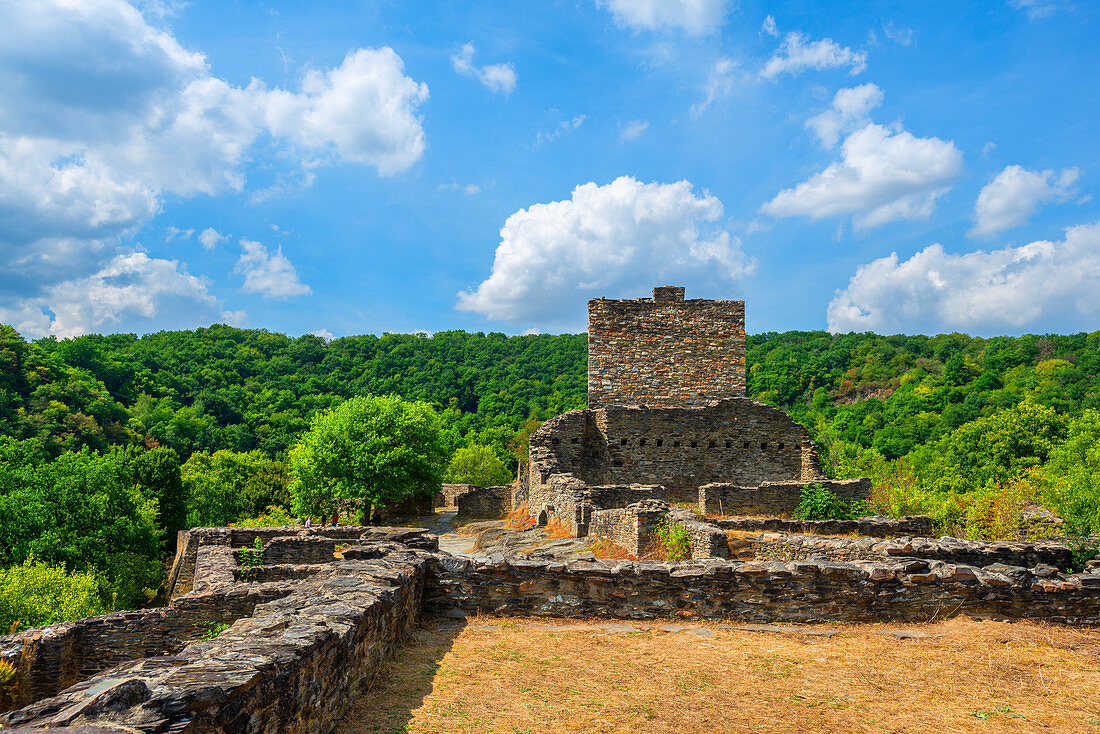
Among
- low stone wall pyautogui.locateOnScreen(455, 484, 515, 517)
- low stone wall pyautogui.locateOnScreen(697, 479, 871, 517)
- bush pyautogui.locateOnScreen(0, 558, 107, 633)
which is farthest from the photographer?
low stone wall pyautogui.locateOnScreen(455, 484, 515, 517)

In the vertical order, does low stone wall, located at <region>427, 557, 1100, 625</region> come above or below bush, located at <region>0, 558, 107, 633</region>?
above

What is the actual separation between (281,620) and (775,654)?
5.00 meters

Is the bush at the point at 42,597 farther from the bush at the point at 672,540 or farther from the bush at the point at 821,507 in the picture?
the bush at the point at 821,507

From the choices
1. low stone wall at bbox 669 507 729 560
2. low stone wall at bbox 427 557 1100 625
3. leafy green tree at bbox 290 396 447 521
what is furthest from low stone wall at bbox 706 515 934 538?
leafy green tree at bbox 290 396 447 521

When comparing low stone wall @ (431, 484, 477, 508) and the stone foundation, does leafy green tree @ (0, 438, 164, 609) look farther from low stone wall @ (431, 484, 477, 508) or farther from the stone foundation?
the stone foundation

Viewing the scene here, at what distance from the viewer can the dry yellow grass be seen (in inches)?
187

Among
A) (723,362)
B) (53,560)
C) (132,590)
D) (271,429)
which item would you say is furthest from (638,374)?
(271,429)

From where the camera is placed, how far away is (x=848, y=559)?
9945 millimetres

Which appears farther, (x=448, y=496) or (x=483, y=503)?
(x=448, y=496)

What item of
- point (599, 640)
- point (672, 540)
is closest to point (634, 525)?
point (672, 540)

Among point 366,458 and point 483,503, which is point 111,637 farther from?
point 483,503

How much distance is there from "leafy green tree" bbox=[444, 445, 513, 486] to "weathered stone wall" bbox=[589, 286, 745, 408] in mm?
38809

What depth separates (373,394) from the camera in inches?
1813

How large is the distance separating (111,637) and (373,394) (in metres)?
38.0
